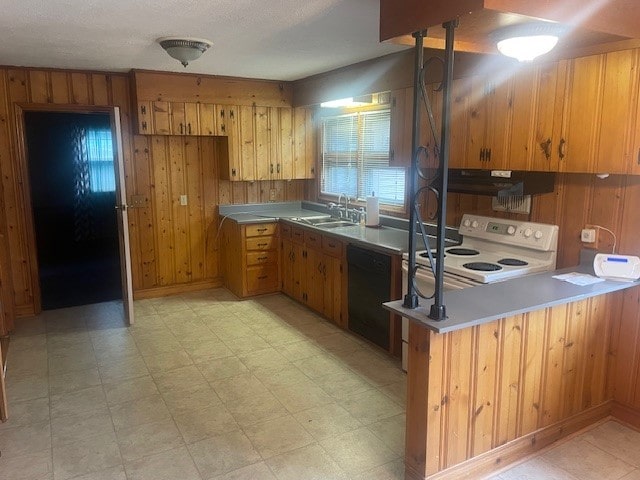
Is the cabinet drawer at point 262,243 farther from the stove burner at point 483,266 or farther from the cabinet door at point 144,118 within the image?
the stove burner at point 483,266

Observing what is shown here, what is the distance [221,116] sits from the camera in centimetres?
516

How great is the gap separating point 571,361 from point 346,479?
1.36 meters

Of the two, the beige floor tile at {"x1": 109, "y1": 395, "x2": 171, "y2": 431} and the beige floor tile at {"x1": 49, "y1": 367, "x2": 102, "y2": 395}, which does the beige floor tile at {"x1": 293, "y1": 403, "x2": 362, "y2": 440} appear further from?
the beige floor tile at {"x1": 49, "y1": 367, "x2": 102, "y2": 395}

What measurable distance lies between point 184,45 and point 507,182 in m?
2.32

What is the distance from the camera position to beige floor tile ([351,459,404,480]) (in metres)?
2.39

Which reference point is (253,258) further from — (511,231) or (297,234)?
(511,231)

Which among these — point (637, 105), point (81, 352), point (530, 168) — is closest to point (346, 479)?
point (530, 168)

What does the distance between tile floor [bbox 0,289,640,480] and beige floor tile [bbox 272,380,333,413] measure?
13 mm

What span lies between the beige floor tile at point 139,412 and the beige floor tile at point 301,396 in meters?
0.71

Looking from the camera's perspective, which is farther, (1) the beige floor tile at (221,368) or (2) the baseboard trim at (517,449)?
(1) the beige floor tile at (221,368)

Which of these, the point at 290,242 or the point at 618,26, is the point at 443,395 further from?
the point at 290,242

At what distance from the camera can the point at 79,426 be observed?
9.37 feet

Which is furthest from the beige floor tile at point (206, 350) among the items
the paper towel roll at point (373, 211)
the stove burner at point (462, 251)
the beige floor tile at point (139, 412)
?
the stove burner at point (462, 251)

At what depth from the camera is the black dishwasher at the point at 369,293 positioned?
3680 mm
